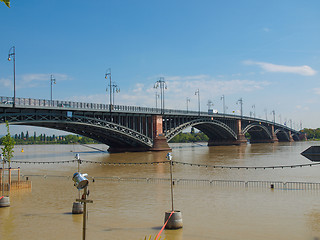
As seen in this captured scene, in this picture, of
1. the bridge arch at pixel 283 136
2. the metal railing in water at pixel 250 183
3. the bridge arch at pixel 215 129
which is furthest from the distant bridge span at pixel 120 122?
the bridge arch at pixel 283 136

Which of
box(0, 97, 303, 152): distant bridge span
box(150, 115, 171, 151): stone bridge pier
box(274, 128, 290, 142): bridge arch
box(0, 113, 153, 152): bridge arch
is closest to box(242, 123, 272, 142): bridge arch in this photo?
box(274, 128, 290, 142): bridge arch

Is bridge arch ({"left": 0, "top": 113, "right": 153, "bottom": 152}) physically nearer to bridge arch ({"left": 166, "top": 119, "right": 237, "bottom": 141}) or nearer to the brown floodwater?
bridge arch ({"left": 166, "top": 119, "right": 237, "bottom": 141})

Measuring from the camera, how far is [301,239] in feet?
41.7

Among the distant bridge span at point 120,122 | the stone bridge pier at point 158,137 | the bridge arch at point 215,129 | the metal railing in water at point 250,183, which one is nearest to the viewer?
the metal railing in water at point 250,183

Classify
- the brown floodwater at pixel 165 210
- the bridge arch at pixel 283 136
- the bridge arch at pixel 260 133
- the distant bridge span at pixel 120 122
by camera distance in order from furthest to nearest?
the bridge arch at pixel 283 136, the bridge arch at pixel 260 133, the distant bridge span at pixel 120 122, the brown floodwater at pixel 165 210

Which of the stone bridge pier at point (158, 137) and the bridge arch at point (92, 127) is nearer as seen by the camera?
the bridge arch at point (92, 127)

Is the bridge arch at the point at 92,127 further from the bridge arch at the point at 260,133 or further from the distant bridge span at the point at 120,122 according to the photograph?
the bridge arch at the point at 260,133

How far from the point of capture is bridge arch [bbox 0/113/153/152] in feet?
167

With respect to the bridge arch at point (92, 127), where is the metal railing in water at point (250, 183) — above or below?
below

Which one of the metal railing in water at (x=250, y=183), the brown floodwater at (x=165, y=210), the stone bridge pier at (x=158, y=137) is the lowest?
the brown floodwater at (x=165, y=210)

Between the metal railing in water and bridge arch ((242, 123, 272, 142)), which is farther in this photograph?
bridge arch ((242, 123, 272, 142))

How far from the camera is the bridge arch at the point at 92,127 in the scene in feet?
167

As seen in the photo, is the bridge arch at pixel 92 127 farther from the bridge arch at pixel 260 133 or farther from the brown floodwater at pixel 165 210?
the bridge arch at pixel 260 133

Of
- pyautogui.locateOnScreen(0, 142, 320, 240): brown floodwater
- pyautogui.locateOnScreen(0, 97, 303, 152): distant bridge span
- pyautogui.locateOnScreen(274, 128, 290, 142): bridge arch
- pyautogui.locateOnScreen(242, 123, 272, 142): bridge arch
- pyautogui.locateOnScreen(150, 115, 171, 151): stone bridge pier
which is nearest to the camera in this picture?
pyautogui.locateOnScreen(0, 142, 320, 240): brown floodwater
